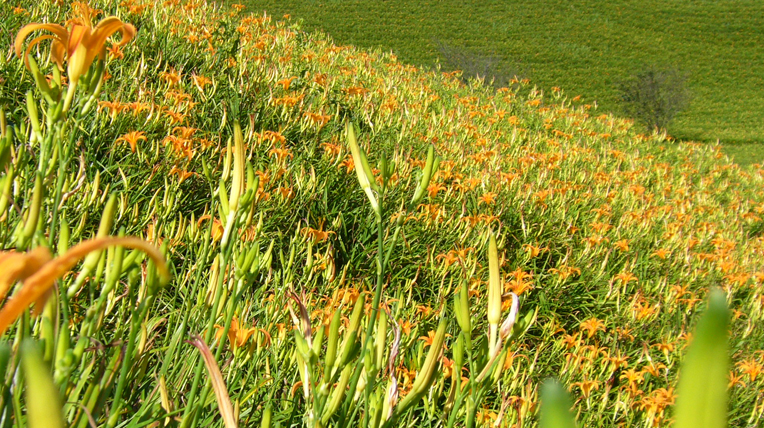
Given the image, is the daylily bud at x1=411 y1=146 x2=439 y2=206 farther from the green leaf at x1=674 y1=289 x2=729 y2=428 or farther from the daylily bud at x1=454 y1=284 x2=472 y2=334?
the green leaf at x1=674 y1=289 x2=729 y2=428

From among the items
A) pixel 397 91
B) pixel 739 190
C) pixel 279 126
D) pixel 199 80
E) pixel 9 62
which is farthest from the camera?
pixel 739 190

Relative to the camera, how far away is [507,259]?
9.07 ft

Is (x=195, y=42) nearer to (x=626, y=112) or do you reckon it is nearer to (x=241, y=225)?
(x=241, y=225)

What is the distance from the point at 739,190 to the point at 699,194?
1.87 m

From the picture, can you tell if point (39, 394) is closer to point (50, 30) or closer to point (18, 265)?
point (18, 265)

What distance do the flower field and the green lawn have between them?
16228 mm

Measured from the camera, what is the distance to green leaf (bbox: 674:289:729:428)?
6.9 inches

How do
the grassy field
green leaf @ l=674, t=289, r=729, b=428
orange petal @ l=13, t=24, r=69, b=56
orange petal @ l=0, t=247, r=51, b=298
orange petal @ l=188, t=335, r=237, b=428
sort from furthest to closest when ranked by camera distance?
the grassy field
orange petal @ l=13, t=24, r=69, b=56
orange petal @ l=188, t=335, r=237, b=428
orange petal @ l=0, t=247, r=51, b=298
green leaf @ l=674, t=289, r=729, b=428

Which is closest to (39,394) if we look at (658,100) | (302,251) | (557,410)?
(557,410)

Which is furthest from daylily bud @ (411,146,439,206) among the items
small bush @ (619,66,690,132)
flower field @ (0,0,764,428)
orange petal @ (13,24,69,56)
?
small bush @ (619,66,690,132)

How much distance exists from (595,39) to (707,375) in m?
29.0

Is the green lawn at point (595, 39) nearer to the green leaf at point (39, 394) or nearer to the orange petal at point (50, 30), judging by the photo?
the orange petal at point (50, 30)

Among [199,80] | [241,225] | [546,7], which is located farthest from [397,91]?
[546,7]

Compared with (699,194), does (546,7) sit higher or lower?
higher
